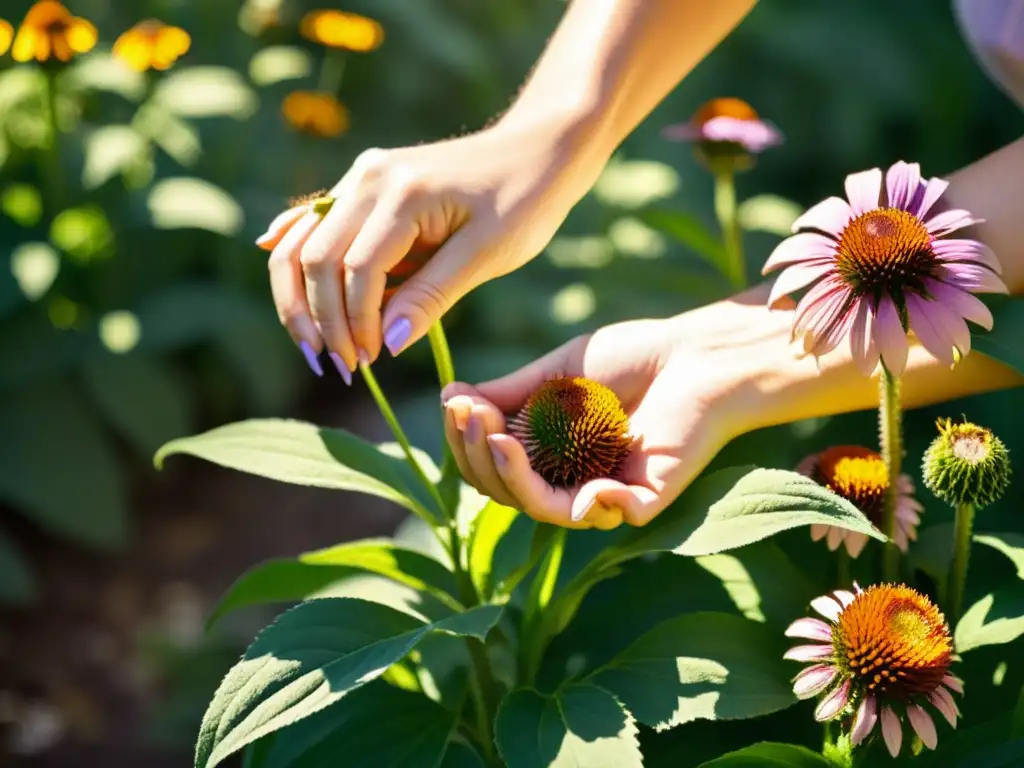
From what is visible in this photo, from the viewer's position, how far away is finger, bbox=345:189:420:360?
78 cm

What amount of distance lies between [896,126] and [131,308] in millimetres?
1668

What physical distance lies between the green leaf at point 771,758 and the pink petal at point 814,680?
4cm

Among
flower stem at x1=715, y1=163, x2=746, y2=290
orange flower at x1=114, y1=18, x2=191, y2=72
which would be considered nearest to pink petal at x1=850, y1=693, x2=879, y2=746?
flower stem at x1=715, y1=163, x2=746, y2=290

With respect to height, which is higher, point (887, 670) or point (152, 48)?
point (152, 48)

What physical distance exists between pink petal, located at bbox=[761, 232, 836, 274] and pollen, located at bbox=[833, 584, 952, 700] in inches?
8.8

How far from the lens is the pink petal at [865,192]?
81 centimetres

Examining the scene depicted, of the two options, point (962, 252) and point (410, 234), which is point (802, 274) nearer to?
point (962, 252)

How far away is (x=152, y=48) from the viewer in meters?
1.91

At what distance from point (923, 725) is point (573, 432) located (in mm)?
288

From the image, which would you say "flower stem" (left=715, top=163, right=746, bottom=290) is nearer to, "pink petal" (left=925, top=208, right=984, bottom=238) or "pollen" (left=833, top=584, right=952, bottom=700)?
"pink petal" (left=925, top=208, right=984, bottom=238)

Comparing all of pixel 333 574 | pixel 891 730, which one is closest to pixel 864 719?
pixel 891 730

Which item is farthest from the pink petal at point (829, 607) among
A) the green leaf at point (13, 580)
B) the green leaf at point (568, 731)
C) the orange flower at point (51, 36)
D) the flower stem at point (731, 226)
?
the orange flower at point (51, 36)

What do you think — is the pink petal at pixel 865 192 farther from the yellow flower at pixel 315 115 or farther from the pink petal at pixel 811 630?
the yellow flower at pixel 315 115

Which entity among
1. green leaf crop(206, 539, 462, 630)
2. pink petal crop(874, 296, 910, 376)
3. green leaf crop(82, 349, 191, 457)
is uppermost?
pink petal crop(874, 296, 910, 376)
